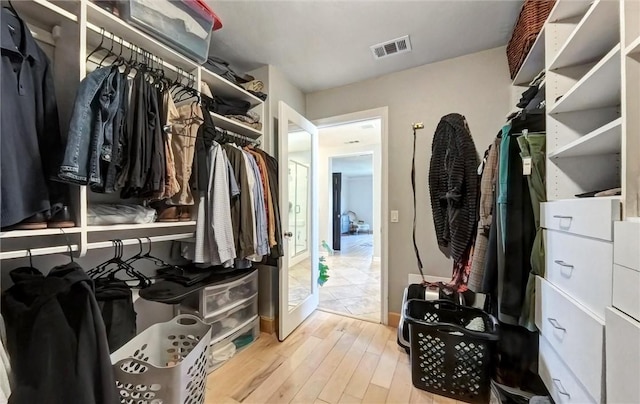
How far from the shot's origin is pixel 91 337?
85 cm

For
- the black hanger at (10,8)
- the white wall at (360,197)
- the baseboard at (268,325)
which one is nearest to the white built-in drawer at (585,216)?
the baseboard at (268,325)

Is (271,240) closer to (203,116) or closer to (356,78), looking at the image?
(203,116)

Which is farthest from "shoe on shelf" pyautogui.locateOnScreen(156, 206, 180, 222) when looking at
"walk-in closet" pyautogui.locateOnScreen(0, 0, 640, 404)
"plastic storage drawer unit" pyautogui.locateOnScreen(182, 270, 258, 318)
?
"plastic storage drawer unit" pyautogui.locateOnScreen(182, 270, 258, 318)

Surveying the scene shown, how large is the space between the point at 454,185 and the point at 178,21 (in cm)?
204

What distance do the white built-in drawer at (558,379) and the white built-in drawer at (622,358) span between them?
0.17 metres

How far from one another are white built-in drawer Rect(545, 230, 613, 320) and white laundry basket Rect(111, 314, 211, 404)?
153 centimetres

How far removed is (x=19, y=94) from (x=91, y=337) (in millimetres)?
900

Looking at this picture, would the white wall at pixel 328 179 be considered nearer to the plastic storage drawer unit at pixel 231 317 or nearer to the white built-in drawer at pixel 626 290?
the plastic storage drawer unit at pixel 231 317

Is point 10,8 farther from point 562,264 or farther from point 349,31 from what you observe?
point 562,264

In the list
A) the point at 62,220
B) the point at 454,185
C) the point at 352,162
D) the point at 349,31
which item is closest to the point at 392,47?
the point at 349,31

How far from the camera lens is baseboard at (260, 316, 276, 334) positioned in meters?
2.14

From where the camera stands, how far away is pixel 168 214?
142 centimetres

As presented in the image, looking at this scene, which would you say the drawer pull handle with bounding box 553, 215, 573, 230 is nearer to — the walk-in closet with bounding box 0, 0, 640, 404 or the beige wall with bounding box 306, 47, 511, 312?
the walk-in closet with bounding box 0, 0, 640, 404

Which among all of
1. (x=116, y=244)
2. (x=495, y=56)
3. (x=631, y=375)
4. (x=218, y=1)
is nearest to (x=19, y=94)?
(x=116, y=244)
